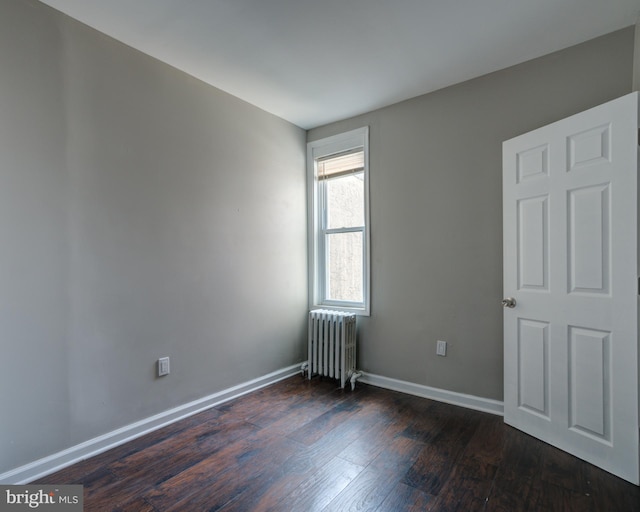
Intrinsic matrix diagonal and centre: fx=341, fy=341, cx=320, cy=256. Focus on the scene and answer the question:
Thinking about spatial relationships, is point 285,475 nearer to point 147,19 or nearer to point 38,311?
point 38,311

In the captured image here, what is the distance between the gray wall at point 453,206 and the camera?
2.38 meters

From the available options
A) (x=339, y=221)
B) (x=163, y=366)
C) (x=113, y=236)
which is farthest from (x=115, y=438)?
(x=339, y=221)

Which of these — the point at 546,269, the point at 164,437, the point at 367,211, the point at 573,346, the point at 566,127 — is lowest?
the point at 164,437

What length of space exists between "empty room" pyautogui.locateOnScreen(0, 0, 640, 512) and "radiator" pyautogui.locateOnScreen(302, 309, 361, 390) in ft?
0.08

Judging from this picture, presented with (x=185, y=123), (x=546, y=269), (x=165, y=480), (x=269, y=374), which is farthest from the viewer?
(x=269, y=374)

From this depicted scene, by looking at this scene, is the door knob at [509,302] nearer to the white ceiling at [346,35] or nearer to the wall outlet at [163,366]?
the white ceiling at [346,35]

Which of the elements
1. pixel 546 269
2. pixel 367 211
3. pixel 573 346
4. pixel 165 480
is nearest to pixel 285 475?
pixel 165 480

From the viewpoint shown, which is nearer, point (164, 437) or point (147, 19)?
point (147, 19)

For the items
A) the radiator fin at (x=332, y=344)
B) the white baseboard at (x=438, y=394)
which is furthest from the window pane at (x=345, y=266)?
the white baseboard at (x=438, y=394)

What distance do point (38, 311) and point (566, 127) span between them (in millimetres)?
3286

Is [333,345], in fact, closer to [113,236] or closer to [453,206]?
[453,206]

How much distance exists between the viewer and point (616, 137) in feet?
6.18

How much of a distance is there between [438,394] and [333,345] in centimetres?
99

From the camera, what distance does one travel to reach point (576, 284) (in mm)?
2062
